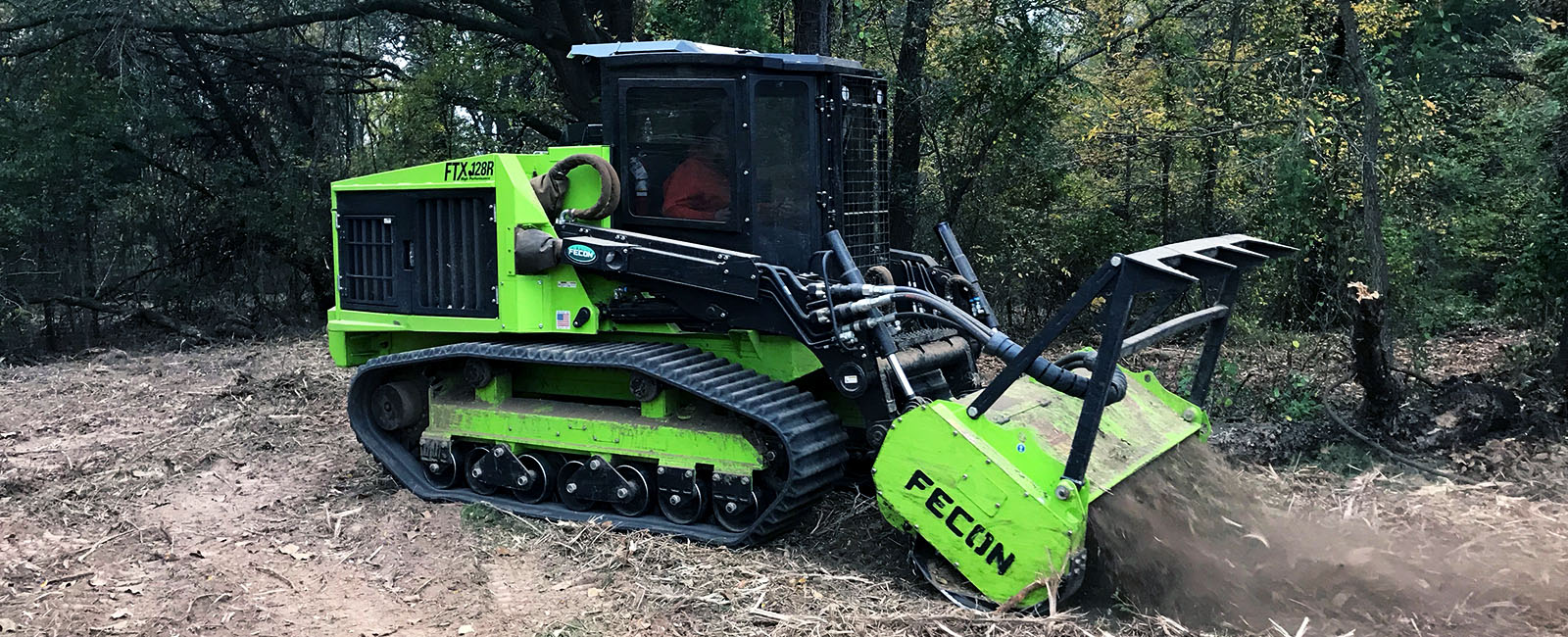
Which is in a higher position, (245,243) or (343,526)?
(245,243)

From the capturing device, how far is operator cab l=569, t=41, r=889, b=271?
247 inches

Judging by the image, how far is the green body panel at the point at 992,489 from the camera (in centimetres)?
490

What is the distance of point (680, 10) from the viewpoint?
1131 cm

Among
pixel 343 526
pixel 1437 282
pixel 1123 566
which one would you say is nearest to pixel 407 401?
pixel 343 526

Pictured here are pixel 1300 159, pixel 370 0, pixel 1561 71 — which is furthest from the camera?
pixel 370 0

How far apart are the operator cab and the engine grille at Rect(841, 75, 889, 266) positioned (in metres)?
0.07

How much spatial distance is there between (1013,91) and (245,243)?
10.2 meters

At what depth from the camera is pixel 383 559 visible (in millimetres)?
6055

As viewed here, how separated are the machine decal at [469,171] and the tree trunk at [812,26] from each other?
4.96m

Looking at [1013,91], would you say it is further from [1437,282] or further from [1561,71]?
[1561,71]

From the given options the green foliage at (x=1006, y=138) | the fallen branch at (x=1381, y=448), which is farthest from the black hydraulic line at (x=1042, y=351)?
the green foliage at (x=1006, y=138)

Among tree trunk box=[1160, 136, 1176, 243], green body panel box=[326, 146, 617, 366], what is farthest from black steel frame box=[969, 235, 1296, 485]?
tree trunk box=[1160, 136, 1176, 243]

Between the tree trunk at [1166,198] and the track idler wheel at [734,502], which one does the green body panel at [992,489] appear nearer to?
the track idler wheel at [734,502]

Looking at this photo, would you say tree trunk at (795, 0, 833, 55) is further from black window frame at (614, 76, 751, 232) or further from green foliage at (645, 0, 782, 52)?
black window frame at (614, 76, 751, 232)
